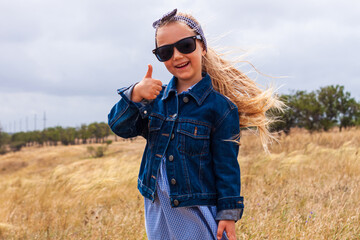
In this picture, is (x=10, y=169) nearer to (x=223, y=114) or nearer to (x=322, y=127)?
(x=322, y=127)

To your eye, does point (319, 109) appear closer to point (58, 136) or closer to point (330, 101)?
point (330, 101)

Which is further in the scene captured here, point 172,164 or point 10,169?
point 10,169

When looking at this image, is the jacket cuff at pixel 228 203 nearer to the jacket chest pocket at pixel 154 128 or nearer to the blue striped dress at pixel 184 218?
the blue striped dress at pixel 184 218

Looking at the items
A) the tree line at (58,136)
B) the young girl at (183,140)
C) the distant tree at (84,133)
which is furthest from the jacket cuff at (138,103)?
the distant tree at (84,133)

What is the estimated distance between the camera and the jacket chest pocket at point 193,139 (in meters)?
1.90

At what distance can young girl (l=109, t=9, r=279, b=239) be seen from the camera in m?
1.89

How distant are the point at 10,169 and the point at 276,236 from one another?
2718 centimetres

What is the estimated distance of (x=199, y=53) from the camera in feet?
6.93

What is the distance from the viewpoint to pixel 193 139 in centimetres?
190

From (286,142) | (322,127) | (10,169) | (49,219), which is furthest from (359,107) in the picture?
(10,169)

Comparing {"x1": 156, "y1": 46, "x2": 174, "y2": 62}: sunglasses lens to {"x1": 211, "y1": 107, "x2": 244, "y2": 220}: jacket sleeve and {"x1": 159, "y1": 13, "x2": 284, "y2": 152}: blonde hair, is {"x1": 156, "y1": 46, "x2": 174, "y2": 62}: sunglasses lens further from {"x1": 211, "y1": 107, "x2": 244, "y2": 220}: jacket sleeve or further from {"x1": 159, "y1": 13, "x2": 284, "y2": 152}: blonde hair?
{"x1": 211, "y1": 107, "x2": 244, "y2": 220}: jacket sleeve

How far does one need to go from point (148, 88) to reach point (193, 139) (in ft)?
1.32

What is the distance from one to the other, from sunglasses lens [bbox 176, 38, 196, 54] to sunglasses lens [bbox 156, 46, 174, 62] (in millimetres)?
49

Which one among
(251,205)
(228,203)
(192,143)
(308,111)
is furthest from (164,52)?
(308,111)
